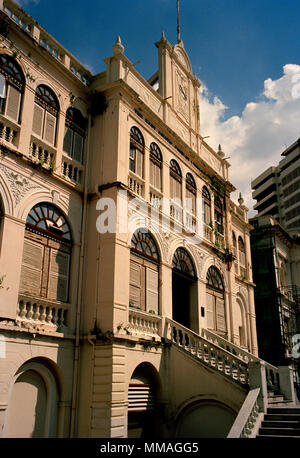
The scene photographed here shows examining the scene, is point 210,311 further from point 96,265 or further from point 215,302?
point 96,265

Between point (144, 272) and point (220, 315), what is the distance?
6.08m

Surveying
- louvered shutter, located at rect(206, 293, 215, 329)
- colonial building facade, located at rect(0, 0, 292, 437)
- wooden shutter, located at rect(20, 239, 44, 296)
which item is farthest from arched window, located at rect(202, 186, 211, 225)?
wooden shutter, located at rect(20, 239, 44, 296)

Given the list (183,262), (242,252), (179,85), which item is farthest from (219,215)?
(179,85)

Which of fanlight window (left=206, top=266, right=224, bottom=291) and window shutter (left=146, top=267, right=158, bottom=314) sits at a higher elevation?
fanlight window (left=206, top=266, right=224, bottom=291)

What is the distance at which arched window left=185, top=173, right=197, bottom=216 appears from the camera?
1817cm

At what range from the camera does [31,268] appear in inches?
436

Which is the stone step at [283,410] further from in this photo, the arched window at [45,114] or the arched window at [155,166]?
the arched window at [45,114]

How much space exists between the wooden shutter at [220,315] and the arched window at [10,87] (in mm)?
11590

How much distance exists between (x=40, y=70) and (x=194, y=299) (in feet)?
32.9

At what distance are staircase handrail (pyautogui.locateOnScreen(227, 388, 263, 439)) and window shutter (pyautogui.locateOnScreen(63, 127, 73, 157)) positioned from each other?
875cm

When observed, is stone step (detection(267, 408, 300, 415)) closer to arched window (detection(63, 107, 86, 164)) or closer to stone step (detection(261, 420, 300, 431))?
stone step (detection(261, 420, 300, 431))

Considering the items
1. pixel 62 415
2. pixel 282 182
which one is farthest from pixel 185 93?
pixel 282 182

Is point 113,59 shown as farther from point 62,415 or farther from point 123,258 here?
point 62,415

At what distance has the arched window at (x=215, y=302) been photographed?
59.5 ft
